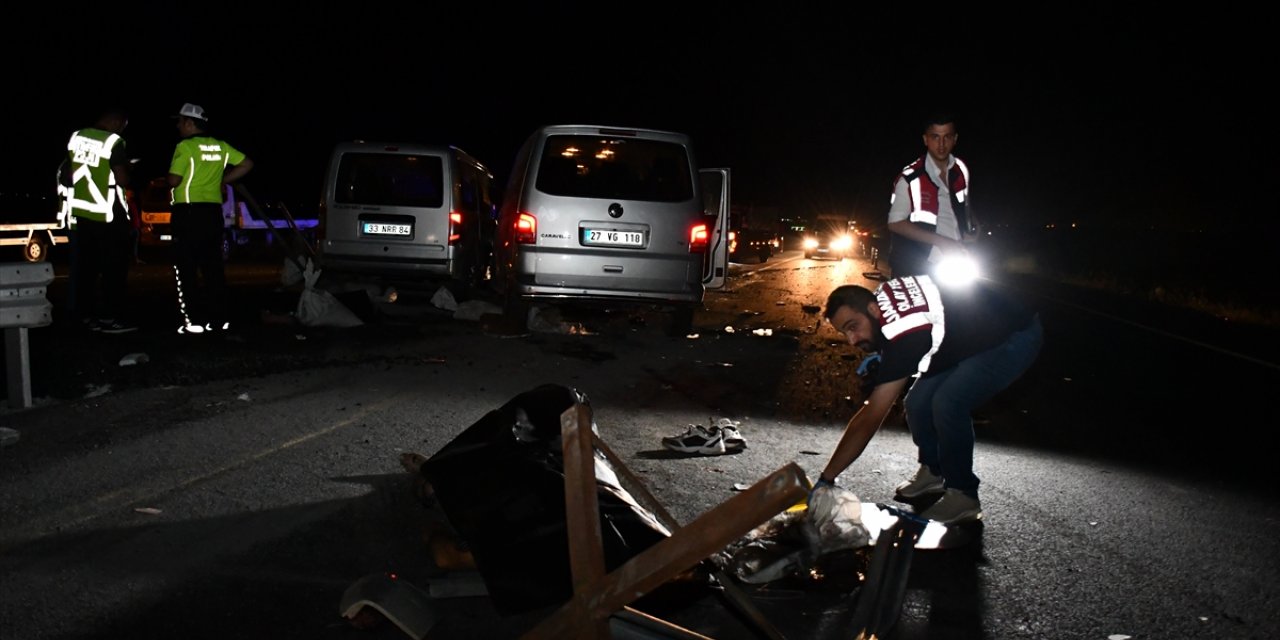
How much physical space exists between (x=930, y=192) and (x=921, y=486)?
1926 millimetres

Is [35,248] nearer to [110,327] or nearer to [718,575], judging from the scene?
[110,327]

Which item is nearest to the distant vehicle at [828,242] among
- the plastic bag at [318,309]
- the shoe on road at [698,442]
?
the plastic bag at [318,309]

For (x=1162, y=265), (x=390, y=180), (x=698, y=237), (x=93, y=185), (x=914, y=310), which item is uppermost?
(x=390, y=180)

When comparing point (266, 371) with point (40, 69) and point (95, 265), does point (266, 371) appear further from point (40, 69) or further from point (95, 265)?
point (40, 69)

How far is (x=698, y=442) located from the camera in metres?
5.58

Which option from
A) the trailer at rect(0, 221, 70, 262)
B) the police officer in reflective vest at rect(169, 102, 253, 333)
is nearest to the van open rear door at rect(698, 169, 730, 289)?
the police officer in reflective vest at rect(169, 102, 253, 333)

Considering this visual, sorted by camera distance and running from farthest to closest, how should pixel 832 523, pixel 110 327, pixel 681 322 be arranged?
pixel 681 322
pixel 110 327
pixel 832 523

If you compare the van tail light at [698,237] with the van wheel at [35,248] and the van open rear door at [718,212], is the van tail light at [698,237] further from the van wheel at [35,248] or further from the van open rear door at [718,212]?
the van wheel at [35,248]

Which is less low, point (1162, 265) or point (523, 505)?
point (523, 505)

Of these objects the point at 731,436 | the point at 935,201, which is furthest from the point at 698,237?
the point at 731,436

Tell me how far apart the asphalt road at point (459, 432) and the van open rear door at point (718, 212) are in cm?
130

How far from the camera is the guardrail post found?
6074 millimetres

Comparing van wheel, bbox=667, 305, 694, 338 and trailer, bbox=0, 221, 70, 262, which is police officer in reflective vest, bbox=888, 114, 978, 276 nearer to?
van wheel, bbox=667, 305, 694, 338

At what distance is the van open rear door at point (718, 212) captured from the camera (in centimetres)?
1121
